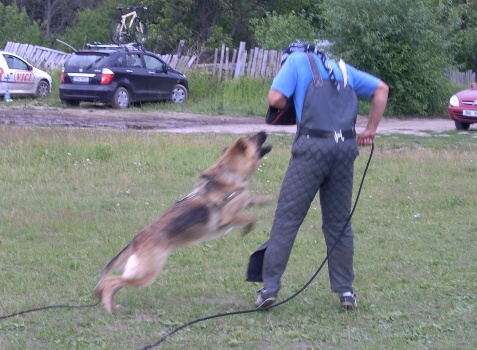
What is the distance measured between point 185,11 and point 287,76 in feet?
112

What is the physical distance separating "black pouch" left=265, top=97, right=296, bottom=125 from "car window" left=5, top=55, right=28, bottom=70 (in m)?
17.7

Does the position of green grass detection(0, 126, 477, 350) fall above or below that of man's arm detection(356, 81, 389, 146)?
below

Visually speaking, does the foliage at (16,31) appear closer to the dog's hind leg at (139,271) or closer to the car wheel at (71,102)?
the car wheel at (71,102)

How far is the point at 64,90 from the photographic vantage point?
1933 cm

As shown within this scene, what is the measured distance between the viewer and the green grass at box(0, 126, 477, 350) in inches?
177

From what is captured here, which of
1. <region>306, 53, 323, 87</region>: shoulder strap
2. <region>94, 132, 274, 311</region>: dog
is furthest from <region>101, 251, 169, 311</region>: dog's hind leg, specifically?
<region>306, 53, 323, 87</region>: shoulder strap

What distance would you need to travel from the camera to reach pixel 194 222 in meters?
4.88

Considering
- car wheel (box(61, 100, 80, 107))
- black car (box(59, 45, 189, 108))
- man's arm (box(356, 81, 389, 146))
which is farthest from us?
car wheel (box(61, 100, 80, 107))

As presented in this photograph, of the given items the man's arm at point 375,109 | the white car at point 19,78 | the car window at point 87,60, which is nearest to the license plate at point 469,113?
the car window at point 87,60

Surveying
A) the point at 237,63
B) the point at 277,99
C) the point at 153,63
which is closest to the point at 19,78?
the point at 153,63

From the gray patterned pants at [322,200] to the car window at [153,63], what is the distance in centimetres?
1620

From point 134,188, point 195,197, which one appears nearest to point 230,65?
point 134,188

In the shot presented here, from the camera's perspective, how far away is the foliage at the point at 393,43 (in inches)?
801

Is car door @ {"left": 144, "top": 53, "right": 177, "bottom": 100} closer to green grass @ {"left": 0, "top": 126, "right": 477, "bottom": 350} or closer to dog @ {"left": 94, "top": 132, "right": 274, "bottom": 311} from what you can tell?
green grass @ {"left": 0, "top": 126, "right": 477, "bottom": 350}
